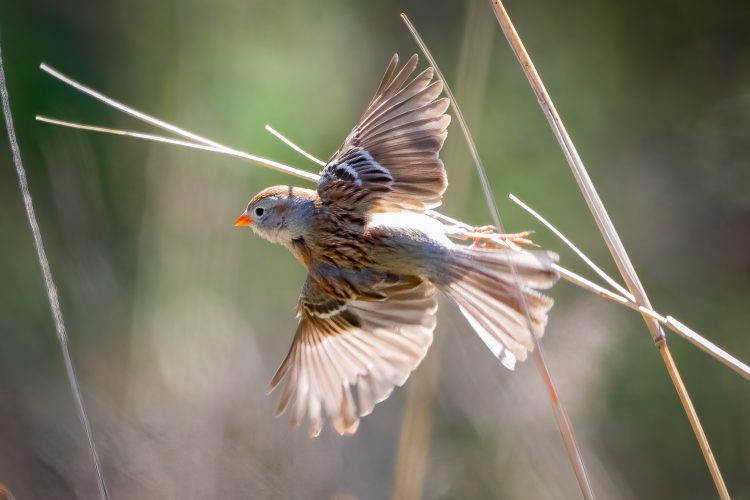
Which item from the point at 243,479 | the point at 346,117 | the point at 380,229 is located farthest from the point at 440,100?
the point at 346,117

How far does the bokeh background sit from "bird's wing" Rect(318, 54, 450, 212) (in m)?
0.22

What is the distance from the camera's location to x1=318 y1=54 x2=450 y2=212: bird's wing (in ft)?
6.91

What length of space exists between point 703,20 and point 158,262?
2947 mm

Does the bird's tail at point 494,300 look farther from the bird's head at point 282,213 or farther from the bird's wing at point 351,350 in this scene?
the bird's head at point 282,213

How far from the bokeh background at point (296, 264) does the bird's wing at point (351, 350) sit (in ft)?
0.57

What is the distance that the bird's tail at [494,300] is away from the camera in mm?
1825

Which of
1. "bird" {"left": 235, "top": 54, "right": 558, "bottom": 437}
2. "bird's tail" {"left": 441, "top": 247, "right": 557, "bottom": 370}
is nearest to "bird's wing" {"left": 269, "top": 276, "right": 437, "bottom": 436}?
"bird" {"left": 235, "top": 54, "right": 558, "bottom": 437}

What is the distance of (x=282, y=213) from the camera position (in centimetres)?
228

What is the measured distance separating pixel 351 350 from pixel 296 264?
163 cm

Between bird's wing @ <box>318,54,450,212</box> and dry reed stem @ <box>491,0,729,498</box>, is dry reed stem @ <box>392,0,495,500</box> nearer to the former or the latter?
bird's wing @ <box>318,54,450,212</box>

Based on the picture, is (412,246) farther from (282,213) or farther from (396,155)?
(282,213)

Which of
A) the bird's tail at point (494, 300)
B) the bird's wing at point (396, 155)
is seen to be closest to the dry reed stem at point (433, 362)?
the bird's wing at point (396, 155)

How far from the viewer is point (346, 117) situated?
13.4 ft

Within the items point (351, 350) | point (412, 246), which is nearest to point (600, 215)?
point (412, 246)
